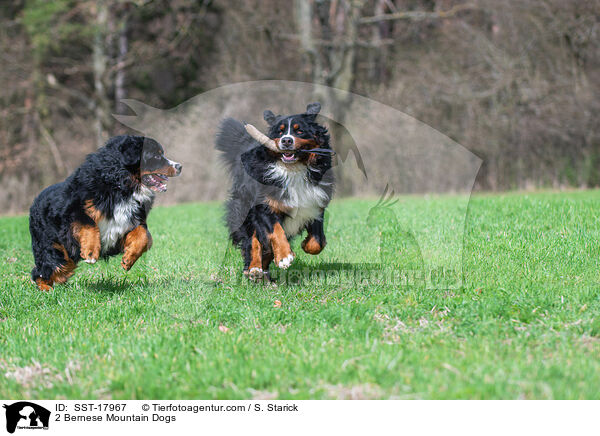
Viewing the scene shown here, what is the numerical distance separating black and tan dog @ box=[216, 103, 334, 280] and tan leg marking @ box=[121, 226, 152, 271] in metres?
0.91

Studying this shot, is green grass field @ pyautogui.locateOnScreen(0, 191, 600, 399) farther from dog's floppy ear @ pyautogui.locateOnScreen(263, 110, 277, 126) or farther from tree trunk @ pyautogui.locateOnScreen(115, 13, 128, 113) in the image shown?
tree trunk @ pyautogui.locateOnScreen(115, 13, 128, 113)

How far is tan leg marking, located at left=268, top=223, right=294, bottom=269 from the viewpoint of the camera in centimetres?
551

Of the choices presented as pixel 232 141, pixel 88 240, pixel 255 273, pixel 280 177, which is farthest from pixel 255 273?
pixel 88 240

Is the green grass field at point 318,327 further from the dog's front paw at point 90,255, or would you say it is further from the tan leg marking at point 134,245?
the dog's front paw at point 90,255

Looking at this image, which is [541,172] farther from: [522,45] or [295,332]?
[295,332]

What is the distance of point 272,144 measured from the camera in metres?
5.30

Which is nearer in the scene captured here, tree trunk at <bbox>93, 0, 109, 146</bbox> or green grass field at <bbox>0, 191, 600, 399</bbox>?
green grass field at <bbox>0, 191, 600, 399</bbox>

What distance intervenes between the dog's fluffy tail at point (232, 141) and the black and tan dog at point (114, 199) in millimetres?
451

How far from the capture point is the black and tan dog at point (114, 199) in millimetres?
5473

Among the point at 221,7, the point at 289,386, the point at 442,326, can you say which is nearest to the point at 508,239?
the point at 442,326

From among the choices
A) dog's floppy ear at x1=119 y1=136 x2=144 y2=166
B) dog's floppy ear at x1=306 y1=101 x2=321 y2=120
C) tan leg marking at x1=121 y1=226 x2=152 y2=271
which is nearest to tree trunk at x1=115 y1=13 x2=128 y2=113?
dog's floppy ear at x1=119 y1=136 x2=144 y2=166
